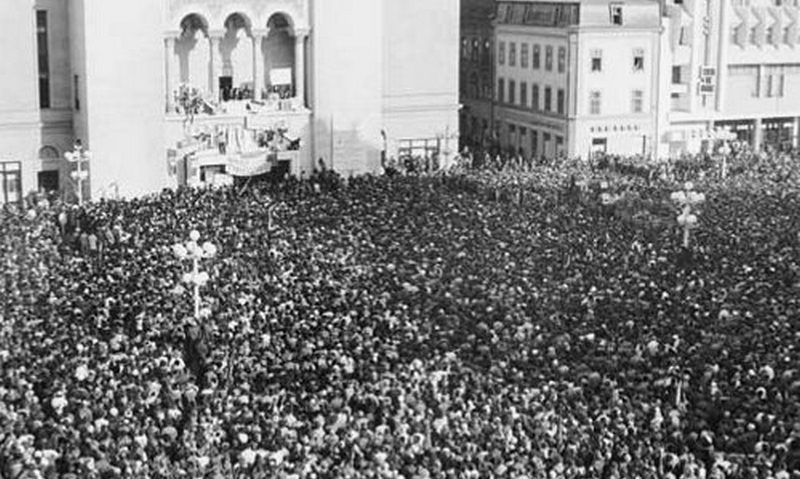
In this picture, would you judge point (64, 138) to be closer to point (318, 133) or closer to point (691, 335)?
point (318, 133)

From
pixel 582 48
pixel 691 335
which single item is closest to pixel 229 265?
pixel 691 335

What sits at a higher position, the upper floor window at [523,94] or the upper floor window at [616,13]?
the upper floor window at [616,13]

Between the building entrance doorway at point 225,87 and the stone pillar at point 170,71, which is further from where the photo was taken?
the building entrance doorway at point 225,87

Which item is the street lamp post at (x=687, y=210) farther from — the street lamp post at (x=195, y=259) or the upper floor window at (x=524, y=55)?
Result: the upper floor window at (x=524, y=55)

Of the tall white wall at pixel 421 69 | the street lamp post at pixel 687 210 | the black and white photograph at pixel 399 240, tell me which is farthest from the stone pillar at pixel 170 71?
the street lamp post at pixel 687 210

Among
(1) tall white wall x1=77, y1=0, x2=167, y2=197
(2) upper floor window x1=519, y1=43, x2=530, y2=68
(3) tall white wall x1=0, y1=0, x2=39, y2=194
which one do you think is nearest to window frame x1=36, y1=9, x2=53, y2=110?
(3) tall white wall x1=0, y1=0, x2=39, y2=194

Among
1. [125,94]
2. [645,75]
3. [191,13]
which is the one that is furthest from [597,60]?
[125,94]

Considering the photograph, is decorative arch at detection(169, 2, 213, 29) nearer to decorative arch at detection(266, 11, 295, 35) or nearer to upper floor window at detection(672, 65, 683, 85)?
decorative arch at detection(266, 11, 295, 35)
